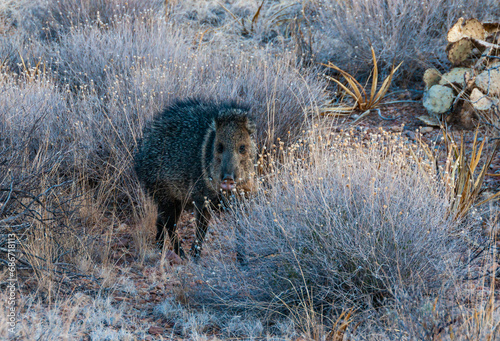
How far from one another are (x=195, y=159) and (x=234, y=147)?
0.47m

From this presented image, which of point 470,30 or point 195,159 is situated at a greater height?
point 470,30

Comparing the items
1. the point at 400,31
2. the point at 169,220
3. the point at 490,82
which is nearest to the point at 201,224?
the point at 169,220

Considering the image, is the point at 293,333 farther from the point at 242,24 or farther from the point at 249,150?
the point at 242,24

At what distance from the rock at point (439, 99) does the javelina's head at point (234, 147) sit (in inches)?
114

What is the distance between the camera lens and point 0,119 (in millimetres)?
4660

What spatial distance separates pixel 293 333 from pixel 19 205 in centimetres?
220

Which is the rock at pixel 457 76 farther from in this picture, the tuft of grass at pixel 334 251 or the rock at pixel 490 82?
the tuft of grass at pixel 334 251

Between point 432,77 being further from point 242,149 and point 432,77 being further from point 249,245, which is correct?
point 249,245

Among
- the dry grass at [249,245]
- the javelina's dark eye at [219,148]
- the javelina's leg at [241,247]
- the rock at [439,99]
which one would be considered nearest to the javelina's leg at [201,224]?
the dry grass at [249,245]

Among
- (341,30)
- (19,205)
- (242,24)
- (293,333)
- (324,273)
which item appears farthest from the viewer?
(242,24)

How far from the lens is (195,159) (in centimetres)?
429

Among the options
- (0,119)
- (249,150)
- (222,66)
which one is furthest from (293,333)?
(222,66)

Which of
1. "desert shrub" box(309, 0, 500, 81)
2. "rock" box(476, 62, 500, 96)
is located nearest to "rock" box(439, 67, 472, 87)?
"rock" box(476, 62, 500, 96)

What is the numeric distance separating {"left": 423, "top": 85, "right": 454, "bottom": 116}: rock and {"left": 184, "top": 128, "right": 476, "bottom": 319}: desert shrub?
262 cm
